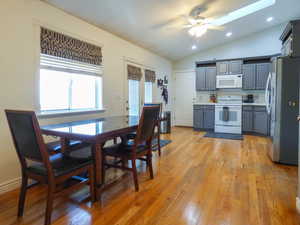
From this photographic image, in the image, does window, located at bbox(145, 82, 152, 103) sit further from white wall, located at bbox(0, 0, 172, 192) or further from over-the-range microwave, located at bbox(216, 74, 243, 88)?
white wall, located at bbox(0, 0, 172, 192)

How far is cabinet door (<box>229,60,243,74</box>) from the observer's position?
5590 millimetres

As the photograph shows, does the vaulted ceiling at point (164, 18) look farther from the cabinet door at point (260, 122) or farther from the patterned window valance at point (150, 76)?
the cabinet door at point (260, 122)

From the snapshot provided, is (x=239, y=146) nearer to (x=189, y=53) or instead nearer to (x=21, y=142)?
(x=189, y=53)

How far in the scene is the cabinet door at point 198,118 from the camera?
6100 mm

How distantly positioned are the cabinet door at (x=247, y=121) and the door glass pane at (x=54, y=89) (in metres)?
4.79

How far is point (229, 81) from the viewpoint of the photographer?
5.73 m

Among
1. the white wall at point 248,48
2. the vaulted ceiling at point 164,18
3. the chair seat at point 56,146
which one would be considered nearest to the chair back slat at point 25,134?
the chair seat at point 56,146

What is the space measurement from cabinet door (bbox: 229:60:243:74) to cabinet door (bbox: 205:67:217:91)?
47 centimetres

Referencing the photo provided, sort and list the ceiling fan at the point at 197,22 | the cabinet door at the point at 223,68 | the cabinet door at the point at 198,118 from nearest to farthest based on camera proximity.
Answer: the ceiling fan at the point at 197,22
the cabinet door at the point at 223,68
the cabinet door at the point at 198,118

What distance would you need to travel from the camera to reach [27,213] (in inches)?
69.3

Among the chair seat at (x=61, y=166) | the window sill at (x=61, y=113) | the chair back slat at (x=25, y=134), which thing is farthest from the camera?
the window sill at (x=61, y=113)

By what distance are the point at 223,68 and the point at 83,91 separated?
4.35 metres

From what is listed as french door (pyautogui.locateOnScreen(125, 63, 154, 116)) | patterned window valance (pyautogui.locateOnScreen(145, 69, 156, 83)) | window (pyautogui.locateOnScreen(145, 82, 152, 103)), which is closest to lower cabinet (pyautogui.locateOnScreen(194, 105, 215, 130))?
window (pyautogui.locateOnScreen(145, 82, 152, 103))

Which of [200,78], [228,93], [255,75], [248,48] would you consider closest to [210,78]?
[200,78]
